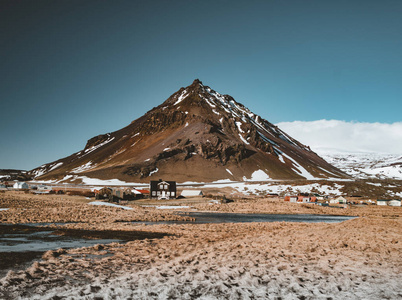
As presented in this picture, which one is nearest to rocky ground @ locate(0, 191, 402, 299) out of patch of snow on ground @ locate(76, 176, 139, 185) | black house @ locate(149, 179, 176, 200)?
black house @ locate(149, 179, 176, 200)

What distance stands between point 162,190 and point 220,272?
95992 mm

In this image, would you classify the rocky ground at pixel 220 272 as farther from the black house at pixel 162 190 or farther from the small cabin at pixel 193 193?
the small cabin at pixel 193 193

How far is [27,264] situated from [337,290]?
11860 millimetres

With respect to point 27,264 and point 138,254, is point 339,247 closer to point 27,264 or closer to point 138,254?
point 138,254

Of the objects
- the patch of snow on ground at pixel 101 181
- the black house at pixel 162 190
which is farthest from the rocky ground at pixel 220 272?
the patch of snow on ground at pixel 101 181

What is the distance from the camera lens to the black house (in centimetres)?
10469

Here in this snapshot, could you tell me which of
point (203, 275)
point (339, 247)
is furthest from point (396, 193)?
point (203, 275)

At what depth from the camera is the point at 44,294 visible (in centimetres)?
891

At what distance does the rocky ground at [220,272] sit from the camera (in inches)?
373

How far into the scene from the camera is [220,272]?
462 inches

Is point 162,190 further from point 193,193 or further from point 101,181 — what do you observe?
point 101,181

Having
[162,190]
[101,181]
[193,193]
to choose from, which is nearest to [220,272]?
[162,190]

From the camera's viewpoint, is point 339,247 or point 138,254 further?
point 339,247

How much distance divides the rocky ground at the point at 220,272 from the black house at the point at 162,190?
289 feet
